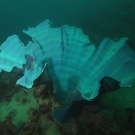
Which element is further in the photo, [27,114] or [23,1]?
[23,1]

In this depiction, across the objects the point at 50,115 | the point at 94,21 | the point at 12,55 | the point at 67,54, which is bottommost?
the point at 50,115

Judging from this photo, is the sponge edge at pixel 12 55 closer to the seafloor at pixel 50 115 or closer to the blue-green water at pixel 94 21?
the seafloor at pixel 50 115

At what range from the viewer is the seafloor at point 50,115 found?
2277 mm

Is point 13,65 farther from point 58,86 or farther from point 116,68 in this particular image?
point 116,68

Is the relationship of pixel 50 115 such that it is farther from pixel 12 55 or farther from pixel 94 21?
pixel 94 21

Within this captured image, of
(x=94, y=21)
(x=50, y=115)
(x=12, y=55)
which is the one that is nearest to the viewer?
(x=50, y=115)

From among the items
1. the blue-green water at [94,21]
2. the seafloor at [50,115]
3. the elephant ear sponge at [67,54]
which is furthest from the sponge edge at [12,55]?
the blue-green water at [94,21]

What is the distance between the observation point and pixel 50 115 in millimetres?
2418

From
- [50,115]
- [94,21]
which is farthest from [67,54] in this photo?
[94,21]

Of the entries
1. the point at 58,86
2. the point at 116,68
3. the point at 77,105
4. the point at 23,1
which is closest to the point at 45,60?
the point at 58,86

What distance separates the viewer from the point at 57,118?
216 centimetres

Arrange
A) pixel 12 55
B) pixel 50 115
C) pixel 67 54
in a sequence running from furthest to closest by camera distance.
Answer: pixel 67 54 < pixel 12 55 < pixel 50 115

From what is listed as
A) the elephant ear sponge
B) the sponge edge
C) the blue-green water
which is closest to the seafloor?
the elephant ear sponge

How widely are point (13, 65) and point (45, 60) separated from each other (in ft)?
1.50
